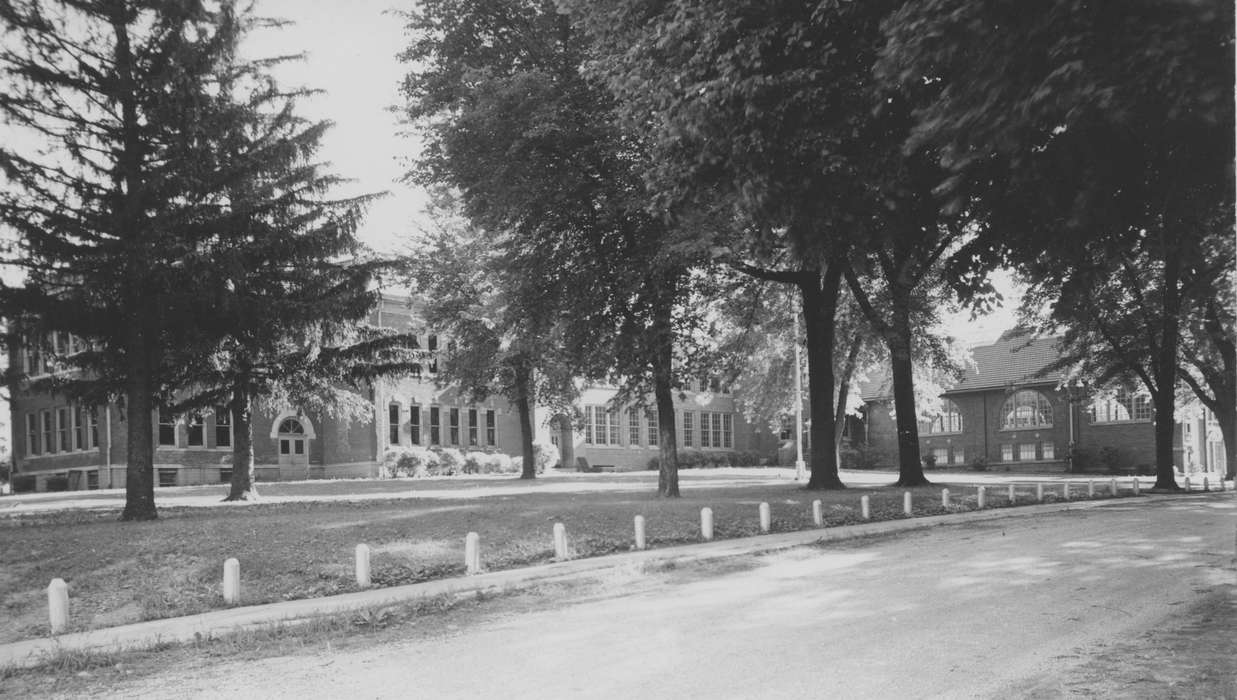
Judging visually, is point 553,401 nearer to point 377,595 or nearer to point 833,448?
point 833,448

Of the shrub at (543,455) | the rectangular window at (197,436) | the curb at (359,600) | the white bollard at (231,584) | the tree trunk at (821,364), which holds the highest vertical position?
the tree trunk at (821,364)

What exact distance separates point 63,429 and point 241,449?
22738 millimetres

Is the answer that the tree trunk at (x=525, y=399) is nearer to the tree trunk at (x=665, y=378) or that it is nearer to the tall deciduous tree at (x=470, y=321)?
the tall deciduous tree at (x=470, y=321)

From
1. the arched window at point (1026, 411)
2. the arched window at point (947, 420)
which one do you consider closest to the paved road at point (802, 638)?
the arched window at point (1026, 411)

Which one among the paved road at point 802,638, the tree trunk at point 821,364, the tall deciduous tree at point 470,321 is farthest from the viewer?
the tall deciduous tree at point 470,321

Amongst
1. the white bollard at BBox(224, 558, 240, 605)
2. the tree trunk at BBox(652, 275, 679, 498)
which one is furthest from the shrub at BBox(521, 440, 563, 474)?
the white bollard at BBox(224, 558, 240, 605)

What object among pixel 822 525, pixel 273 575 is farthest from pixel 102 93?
pixel 822 525

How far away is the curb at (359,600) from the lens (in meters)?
9.12

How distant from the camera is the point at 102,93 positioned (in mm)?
19016

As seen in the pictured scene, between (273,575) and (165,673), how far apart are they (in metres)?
4.80

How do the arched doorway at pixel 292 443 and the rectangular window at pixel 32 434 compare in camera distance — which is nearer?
the rectangular window at pixel 32 434

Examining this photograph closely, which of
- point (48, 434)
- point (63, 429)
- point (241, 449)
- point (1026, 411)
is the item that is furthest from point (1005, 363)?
point (48, 434)

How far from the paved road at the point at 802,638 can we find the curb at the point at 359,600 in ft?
5.27

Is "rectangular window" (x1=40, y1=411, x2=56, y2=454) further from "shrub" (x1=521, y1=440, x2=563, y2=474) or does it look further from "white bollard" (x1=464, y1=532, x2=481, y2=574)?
"white bollard" (x1=464, y1=532, x2=481, y2=574)
